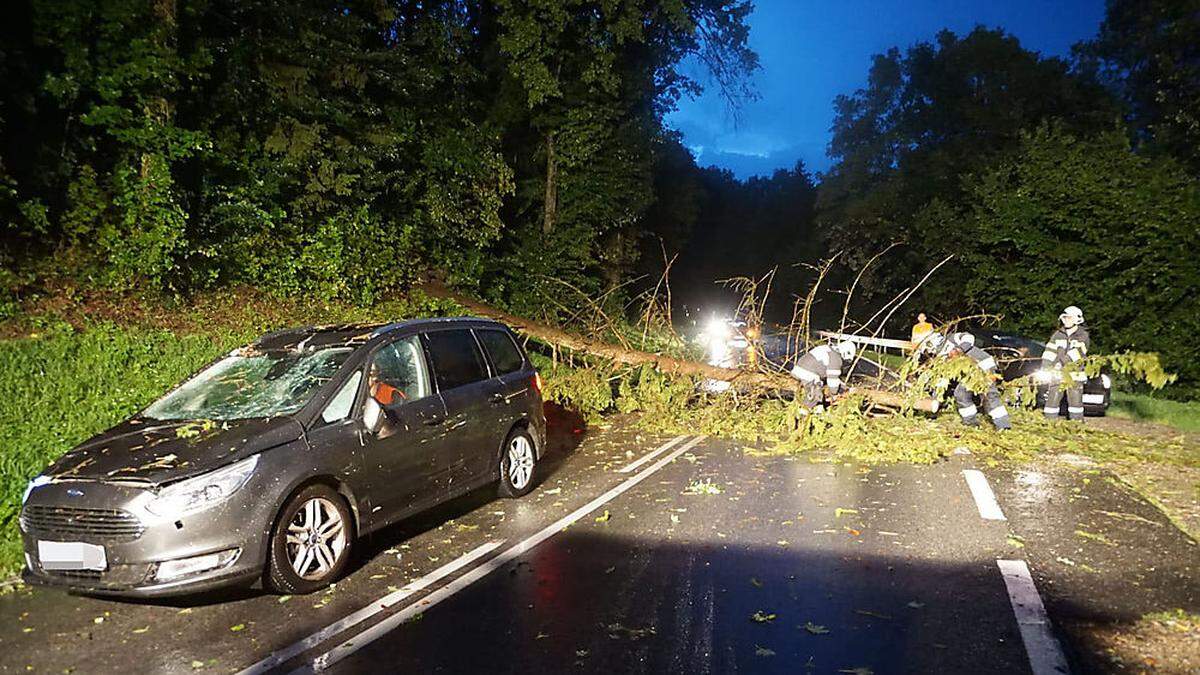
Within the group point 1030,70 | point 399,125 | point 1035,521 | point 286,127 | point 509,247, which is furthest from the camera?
point 1030,70

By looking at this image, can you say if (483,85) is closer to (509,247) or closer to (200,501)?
(509,247)

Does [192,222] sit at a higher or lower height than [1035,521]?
higher

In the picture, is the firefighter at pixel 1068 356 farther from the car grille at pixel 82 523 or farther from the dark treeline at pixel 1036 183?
→ the car grille at pixel 82 523

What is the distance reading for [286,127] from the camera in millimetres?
12523

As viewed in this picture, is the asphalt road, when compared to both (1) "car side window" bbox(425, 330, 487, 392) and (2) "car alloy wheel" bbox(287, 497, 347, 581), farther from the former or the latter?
(1) "car side window" bbox(425, 330, 487, 392)

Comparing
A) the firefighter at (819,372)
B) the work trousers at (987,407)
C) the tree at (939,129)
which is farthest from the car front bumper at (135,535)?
the tree at (939,129)

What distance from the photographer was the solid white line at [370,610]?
438 centimetres

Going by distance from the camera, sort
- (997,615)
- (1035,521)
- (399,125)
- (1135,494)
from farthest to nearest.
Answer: (399,125) → (1135,494) → (1035,521) → (997,615)

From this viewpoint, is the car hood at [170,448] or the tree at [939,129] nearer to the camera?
the car hood at [170,448]

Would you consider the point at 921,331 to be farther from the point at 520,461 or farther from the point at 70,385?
the point at 70,385

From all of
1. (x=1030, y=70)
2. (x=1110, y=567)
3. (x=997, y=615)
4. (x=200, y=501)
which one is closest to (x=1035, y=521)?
(x=1110, y=567)

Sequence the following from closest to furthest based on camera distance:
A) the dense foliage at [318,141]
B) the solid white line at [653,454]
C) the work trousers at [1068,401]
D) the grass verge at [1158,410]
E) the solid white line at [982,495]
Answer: the solid white line at [982,495], the solid white line at [653,454], the dense foliage at [318,141], the work trousers at [1068,401], the grass verge at [1158,410]

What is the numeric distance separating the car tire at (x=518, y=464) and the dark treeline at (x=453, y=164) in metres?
5.32

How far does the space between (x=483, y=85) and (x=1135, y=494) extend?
634 inches
